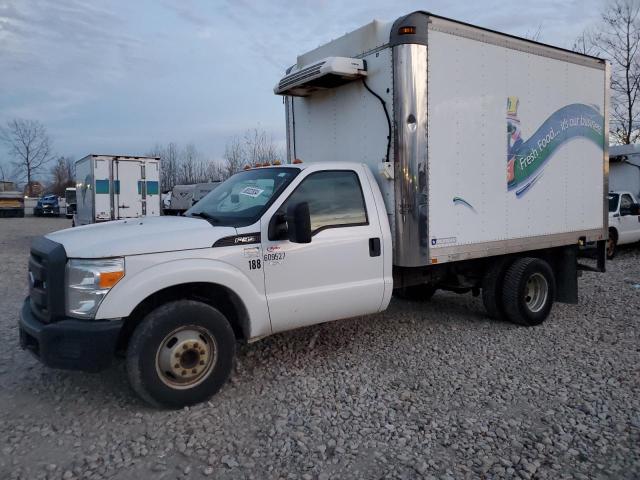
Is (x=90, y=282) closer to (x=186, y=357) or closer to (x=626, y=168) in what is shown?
(x=186, y=357)

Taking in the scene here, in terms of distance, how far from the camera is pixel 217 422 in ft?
13.2

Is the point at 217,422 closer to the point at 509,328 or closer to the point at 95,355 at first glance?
the point at 95,355

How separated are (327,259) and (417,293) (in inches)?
139

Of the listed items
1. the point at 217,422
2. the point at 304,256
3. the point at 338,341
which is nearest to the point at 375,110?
the point at 304,256

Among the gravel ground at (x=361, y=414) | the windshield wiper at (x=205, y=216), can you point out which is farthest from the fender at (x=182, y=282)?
the gravel ground at (x=361, y=414)

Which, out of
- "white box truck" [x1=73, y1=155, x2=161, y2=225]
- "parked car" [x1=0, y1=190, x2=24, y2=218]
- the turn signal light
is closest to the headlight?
the turn signal light

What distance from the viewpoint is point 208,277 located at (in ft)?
13.9

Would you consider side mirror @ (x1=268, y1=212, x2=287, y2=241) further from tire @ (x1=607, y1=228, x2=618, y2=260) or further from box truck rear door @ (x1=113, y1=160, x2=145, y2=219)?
box truck rear door @ (x1=113, y1=160, x2=145, y2=219)

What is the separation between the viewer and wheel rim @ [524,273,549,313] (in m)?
6.84

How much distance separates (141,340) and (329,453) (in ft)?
5.30

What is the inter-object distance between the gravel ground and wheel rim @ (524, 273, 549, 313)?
58cm

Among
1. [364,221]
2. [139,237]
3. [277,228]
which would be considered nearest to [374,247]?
[364,221]

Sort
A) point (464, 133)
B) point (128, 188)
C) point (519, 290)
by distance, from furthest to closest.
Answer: point (128, 188)
point (519, 290)
point (464, 133)

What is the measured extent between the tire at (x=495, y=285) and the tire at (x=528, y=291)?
65 millimetres
